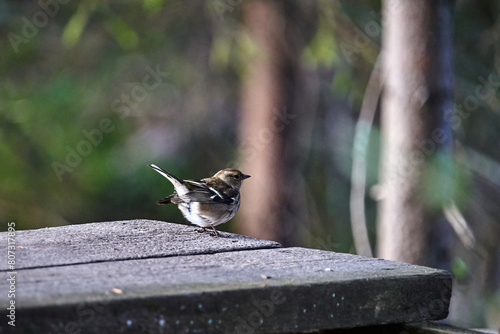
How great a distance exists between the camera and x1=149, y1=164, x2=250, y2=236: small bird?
16.9ft

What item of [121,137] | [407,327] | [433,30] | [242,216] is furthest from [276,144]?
[407,327]

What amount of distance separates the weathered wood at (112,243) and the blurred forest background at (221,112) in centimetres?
446

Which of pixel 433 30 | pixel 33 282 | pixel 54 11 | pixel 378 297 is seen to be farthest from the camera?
pixel 54 11

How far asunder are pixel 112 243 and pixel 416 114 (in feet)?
8.29

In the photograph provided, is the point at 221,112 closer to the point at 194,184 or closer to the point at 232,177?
the point at 232,177

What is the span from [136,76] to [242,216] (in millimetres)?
2521

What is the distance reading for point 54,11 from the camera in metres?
9.44

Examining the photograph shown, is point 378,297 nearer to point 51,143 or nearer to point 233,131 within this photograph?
point 51,143

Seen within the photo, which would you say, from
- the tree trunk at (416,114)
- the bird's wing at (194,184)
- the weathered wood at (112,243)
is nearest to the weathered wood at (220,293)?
the weathered wood at (112,243)

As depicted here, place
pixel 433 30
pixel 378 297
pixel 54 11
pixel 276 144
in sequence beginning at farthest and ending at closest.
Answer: pixel 54 11, pixel 276 144, pixel 433 30, pixel 378 297

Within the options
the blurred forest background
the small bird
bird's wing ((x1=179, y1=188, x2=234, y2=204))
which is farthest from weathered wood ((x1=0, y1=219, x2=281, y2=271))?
the blurred forest background

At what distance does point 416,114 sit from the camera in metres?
5.06

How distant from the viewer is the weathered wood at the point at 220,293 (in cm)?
214

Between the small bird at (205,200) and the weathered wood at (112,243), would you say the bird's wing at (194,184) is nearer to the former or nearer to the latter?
the small bird at (205,200)
